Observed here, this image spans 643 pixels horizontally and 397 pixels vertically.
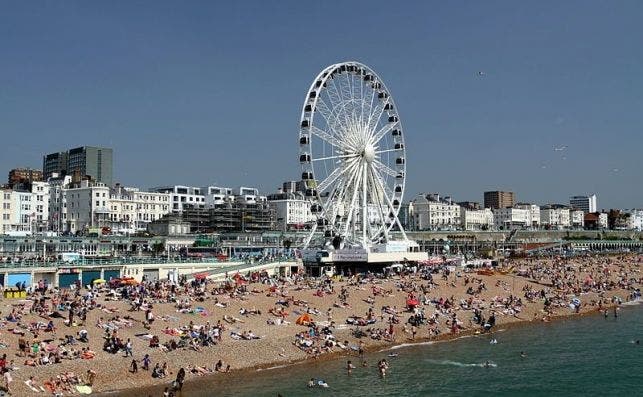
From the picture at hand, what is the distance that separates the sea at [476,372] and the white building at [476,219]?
127 metres

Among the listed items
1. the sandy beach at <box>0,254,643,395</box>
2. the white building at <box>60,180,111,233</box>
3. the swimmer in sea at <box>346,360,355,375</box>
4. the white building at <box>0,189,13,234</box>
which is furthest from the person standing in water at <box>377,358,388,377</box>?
the white building at <box>60,180,111,233</box>

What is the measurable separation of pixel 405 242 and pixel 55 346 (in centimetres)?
3767

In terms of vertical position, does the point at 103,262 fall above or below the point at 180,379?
above

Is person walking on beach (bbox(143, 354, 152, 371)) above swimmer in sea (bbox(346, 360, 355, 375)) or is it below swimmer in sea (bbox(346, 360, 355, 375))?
above

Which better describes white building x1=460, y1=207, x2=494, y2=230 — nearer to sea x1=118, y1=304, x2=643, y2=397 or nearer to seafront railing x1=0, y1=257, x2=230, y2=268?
seafront railing x1=0, y1=257, x2=230, y2=268

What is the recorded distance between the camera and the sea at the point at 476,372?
25812 mm

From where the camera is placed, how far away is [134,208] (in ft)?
351

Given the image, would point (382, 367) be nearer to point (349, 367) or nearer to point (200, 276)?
point (349, 367)

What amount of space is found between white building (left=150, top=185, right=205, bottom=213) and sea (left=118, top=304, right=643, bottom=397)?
3383 inches

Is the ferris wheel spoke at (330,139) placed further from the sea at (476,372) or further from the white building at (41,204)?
the white building at (41,204)

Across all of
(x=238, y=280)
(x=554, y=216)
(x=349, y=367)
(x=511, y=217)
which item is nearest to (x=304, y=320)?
(x=349, y=367)

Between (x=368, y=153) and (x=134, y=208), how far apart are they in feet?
200

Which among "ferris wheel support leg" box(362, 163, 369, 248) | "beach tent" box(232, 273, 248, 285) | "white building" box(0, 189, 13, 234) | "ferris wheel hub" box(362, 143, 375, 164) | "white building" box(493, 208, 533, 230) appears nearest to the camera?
"beach tent" box(232, 273, 248, 285)

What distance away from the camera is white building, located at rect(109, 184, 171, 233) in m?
102
